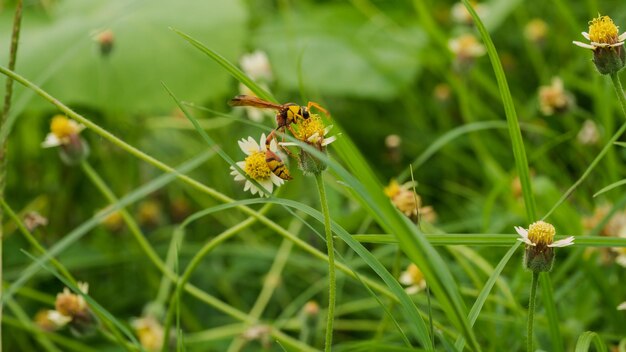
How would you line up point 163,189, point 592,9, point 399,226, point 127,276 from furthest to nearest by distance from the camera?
point 163,189
point 127,276
point 592,9
point 399,226

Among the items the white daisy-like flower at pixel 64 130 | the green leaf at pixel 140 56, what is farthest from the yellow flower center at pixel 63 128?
the green leaf at pixel 140 56

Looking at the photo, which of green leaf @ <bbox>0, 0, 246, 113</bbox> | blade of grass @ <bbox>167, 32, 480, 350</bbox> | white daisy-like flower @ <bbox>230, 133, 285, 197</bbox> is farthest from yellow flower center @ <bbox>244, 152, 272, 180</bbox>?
green leaf @ <bbox>0, 0, 246, 113</bbox>

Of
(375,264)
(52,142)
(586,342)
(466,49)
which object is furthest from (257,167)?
(466,49)

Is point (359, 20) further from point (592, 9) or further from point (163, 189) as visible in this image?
point (592, 9)

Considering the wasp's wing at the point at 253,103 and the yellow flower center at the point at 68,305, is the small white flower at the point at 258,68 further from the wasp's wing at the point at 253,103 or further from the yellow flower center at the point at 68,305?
the wasp's wing at the point at 253,103

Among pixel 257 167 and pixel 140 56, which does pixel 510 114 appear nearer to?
pixel 257 167

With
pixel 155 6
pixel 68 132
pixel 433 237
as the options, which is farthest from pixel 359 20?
pixel 433 237
